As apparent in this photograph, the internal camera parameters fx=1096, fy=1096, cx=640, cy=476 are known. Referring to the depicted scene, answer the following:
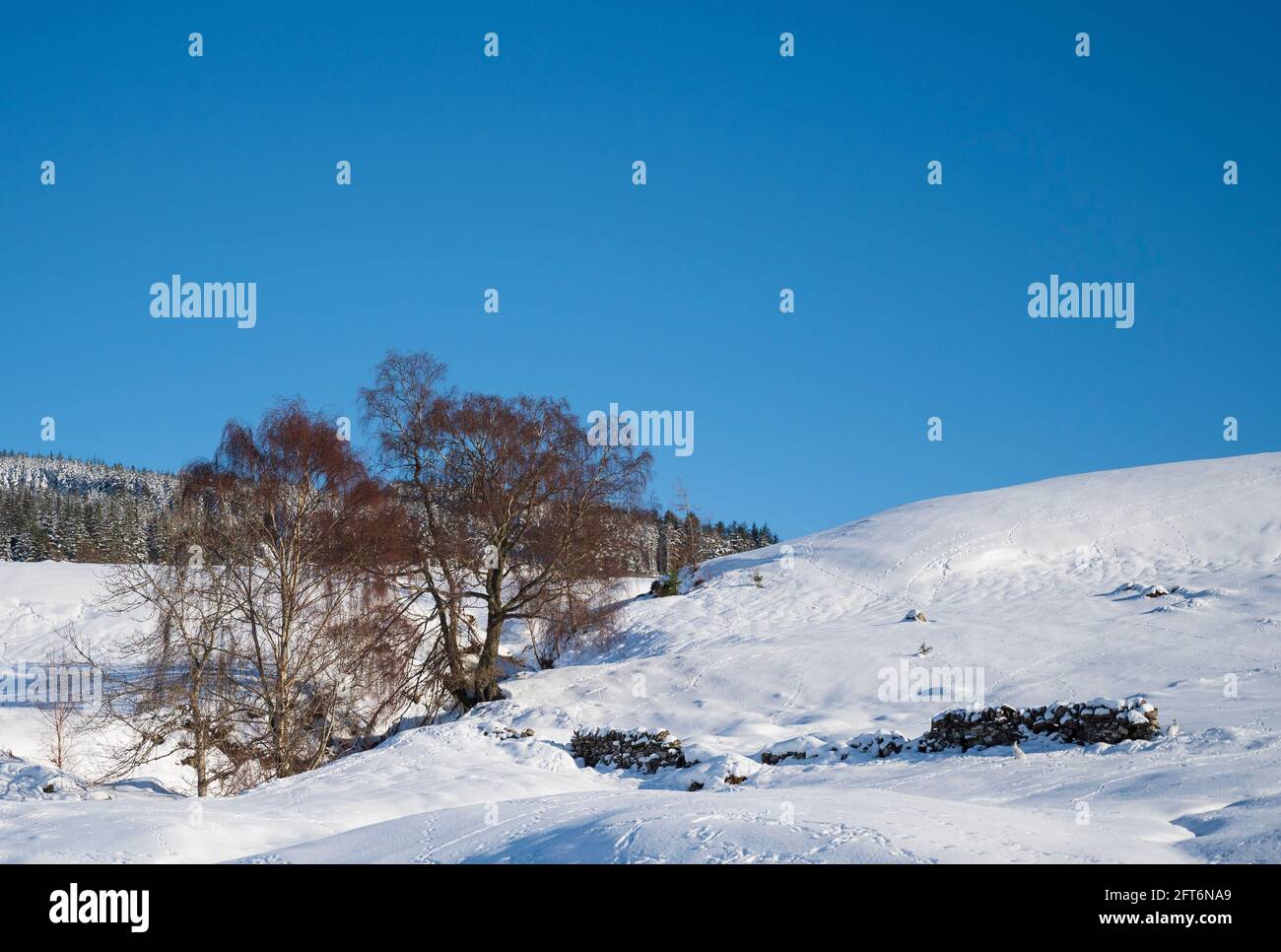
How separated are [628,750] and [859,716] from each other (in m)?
5.48

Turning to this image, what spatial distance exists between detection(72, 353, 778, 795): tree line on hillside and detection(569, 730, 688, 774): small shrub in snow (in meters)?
7.95

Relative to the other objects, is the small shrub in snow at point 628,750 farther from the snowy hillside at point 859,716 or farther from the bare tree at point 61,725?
the bare tree at point 61,725

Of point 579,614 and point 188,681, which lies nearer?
point 188,681

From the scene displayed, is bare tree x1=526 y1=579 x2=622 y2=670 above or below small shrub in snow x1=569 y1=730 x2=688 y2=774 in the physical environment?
above

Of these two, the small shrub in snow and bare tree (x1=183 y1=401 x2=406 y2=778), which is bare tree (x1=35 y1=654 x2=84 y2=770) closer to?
bare tree (x1=183 y1=401 x2=406 y2=778)

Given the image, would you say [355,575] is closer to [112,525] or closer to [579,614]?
[579,614]

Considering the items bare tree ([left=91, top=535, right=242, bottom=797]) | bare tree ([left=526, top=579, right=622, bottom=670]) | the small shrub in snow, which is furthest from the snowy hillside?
bare tree ([left=91, top=535, right=242, bottom=797])

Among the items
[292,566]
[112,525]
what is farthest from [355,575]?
[112,525]

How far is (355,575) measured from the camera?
2953 cm

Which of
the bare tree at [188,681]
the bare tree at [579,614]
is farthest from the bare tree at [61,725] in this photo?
the bare tree at [579,614]

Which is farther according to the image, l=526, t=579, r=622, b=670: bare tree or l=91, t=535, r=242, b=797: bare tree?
l=526, t=579, r=622, b=670: bare tree

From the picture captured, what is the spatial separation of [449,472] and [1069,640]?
58.8 feet

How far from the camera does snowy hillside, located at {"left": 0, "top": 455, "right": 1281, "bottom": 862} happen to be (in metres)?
10.4
